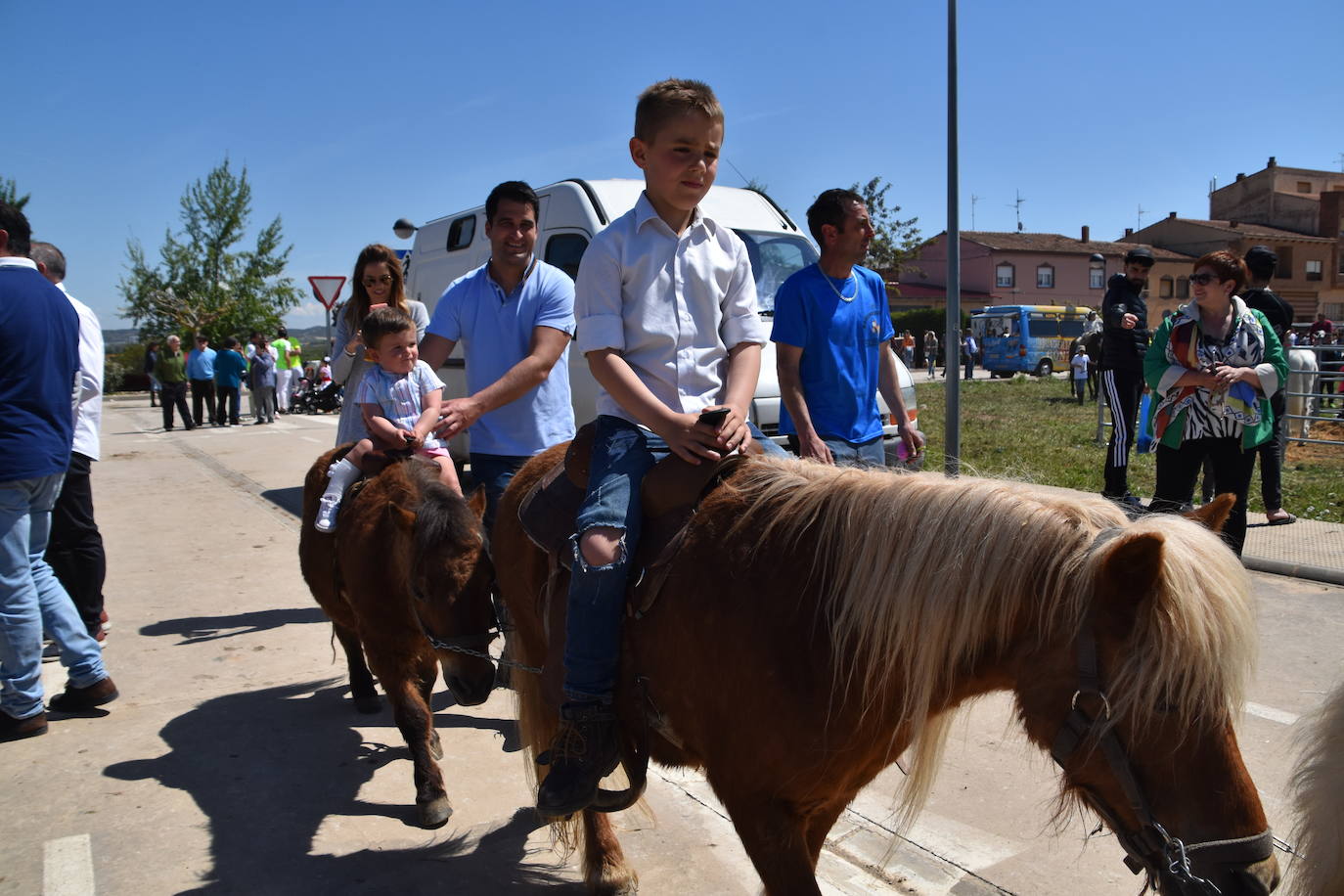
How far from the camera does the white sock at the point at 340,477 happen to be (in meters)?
3.96

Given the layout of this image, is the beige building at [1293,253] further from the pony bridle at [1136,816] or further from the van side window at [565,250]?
the pony bridle at [1136,816]

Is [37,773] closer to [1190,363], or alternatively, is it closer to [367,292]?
[367,292]

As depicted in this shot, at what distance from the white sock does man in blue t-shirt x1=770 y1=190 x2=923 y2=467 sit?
201 centimetres

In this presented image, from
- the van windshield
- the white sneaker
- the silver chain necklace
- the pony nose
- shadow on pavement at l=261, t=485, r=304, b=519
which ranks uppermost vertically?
the van windshield

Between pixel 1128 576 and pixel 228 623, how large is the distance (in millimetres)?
5878

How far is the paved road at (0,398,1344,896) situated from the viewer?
2945 mm

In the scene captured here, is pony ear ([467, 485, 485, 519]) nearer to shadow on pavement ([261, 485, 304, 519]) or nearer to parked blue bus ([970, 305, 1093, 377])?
shadow on pavement ([261, 485, 304, 519])

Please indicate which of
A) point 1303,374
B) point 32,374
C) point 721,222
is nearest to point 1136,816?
point 32,374

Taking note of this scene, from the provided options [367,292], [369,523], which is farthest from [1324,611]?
[367,292]

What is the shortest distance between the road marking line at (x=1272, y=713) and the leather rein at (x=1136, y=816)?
295cm

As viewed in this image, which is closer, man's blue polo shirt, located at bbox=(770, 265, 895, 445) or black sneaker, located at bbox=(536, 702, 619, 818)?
black sneaker, located at bbox=(536, 702, 619, 818)

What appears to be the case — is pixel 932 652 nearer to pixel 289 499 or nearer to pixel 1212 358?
pixel 1212 358

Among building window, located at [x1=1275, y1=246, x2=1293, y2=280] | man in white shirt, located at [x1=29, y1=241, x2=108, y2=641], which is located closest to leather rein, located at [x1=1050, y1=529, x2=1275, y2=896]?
man in white shirt, located at [x1=29, y1=241, x2=108, y2=641]

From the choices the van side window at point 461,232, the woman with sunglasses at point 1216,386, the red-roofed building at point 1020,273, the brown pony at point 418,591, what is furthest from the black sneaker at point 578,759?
the red-roofed building at point 1020,273
